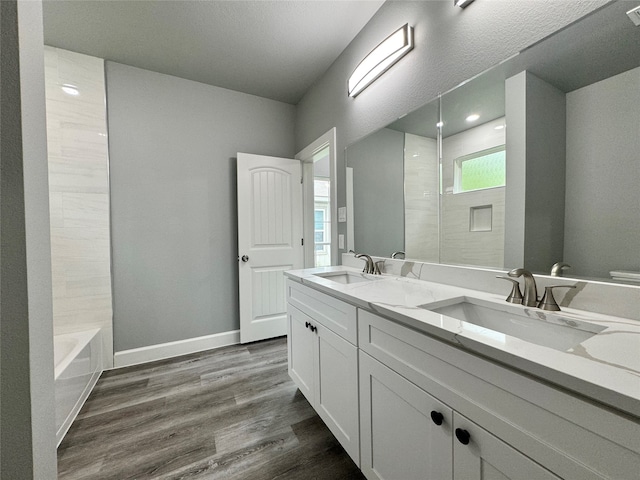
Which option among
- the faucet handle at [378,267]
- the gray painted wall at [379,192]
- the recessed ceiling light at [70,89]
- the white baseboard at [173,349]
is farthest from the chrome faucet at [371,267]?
the recessed ceiling light at [70,89]

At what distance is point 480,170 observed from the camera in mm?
1120

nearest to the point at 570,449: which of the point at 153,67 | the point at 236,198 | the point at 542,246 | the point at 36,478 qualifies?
the point at 542,246

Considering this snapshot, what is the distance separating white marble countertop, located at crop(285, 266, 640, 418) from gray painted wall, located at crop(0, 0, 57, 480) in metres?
0.90

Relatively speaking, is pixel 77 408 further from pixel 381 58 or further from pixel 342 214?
pixel 381 58

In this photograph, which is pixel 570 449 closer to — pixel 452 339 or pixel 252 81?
pixel 452 339

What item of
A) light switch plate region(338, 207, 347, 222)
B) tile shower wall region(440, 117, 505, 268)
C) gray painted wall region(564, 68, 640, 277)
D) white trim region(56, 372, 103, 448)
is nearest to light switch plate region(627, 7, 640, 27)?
gray painted wall region(564, 68, 640, 277)

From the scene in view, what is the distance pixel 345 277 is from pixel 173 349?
1812 millimetres

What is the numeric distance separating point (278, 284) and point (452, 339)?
223 cm

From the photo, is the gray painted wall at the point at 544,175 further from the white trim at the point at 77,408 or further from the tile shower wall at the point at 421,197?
the white trim at the point at 77,408

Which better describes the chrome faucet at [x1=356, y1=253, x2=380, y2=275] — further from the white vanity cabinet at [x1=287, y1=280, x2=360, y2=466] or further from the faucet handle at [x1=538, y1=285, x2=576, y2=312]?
the faucet handle at [x1=538, y1=285, x2=576, y2=312]

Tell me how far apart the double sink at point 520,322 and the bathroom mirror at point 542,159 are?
230 millimetres

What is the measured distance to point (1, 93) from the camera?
53 cm

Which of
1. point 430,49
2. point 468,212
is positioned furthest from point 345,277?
point 430,49

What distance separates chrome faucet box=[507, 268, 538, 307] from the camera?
82 centimetres
